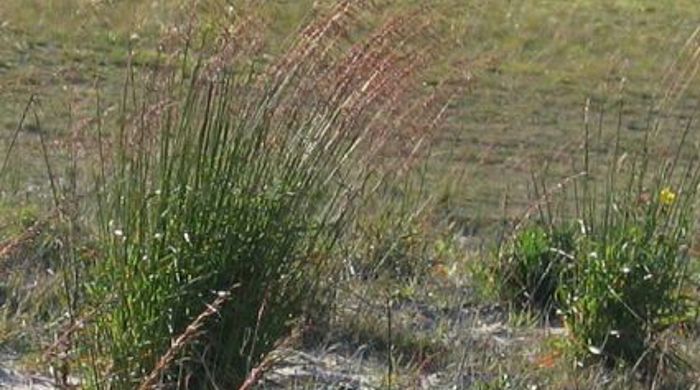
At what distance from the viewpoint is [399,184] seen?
9383mm

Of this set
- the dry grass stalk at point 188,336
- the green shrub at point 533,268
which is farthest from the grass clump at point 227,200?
the green shrub at point 533,268

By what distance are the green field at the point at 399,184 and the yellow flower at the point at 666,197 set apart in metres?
0.33

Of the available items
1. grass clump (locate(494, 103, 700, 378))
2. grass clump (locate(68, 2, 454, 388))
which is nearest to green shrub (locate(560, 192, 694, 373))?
grass clump (locate(494, 103, 700, 378))

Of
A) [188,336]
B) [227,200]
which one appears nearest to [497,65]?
[227,200]

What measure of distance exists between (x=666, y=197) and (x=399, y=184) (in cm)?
277

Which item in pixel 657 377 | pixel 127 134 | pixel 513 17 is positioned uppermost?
pixel 127 134

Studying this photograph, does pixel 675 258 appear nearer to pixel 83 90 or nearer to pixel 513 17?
pixel 83 90

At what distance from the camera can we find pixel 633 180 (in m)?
6.81

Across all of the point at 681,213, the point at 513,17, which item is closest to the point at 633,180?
the point at 681,213

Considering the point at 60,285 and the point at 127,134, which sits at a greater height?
the point at 127,134

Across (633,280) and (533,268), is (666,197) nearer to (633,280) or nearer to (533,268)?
(633,280)

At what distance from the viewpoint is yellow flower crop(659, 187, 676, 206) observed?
22.0 feet

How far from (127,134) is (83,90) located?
7797 millimetres

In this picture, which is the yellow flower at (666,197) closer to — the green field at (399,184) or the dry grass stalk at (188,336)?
the green field at (399,184)
